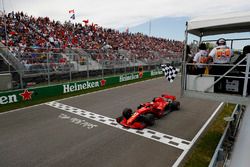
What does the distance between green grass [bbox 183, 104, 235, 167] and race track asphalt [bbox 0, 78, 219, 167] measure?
327mm

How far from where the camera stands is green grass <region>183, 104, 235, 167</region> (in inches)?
188

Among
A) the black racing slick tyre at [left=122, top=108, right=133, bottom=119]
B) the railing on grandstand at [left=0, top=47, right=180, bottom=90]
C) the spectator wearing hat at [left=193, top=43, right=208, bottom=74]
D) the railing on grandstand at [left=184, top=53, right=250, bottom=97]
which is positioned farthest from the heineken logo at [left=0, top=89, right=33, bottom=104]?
the spectator wearing hat at [left=193, top=43, right=208, bottom=74]

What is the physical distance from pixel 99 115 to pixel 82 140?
Result: 2.23m

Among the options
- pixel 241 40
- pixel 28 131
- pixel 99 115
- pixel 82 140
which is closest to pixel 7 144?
pixel 28 131

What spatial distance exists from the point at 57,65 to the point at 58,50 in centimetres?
177

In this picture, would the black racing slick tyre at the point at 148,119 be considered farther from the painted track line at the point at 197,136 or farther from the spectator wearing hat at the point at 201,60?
the spectator wearing hat at the point at 201,60

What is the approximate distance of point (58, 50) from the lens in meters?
13.6

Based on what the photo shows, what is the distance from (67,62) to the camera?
1291 centimetres

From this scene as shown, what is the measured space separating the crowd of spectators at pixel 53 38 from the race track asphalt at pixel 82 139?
16.8ft

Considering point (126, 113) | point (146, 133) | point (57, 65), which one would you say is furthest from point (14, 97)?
point (146, 133)

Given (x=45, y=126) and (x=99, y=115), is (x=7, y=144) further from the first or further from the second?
(x=99, y=115)

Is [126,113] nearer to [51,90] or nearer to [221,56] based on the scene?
[221,56]

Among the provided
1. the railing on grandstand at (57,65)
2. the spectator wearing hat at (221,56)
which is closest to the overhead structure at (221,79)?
the spectator wearing hat at (221,56)

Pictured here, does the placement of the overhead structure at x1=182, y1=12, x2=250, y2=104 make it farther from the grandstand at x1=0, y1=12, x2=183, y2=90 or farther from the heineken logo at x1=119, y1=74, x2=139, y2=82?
the heineken logo at x1=119, y1=74, x2=139, y2=82
